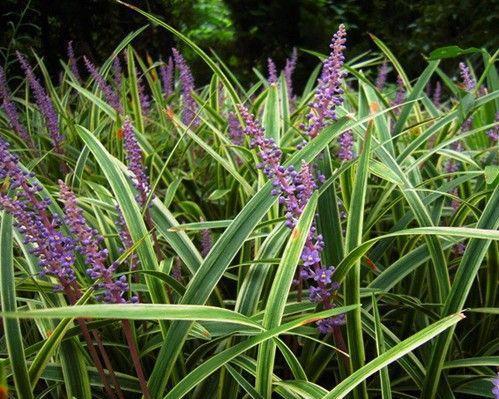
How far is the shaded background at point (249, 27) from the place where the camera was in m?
5.18

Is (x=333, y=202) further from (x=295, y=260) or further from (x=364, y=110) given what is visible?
(x=364, y=110)

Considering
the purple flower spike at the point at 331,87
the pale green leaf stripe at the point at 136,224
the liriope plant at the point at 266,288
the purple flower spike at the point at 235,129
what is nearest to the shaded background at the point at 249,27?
the purple flower spike at the point at 235,129

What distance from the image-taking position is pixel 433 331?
1465mm

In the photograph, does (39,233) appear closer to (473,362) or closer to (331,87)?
(331,87)

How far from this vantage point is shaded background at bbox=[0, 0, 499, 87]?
518 centimetres

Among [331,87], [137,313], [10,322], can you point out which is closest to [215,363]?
[137,313]

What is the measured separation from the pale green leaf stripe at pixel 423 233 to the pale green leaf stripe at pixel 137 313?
1.02 ft

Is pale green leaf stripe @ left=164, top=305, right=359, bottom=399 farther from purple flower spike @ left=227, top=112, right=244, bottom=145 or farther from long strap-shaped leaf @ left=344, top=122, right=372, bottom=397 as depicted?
purple flower spike @ left=227, top=112, right=244, bottom=145

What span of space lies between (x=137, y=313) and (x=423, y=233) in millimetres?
711

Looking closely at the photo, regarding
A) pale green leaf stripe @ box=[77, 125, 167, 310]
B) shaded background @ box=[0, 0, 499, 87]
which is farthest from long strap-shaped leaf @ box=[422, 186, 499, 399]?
shaded background @ box=[0, 0, 499, 87]

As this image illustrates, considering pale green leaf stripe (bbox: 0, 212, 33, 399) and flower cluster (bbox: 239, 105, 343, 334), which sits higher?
flower cluster (bbox: 239, 105, 343, 334)

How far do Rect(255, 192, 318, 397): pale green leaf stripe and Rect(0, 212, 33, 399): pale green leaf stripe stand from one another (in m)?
0.57

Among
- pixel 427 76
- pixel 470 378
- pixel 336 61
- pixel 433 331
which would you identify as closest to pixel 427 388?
→ pixel 470 378

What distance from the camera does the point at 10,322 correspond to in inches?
63.6
